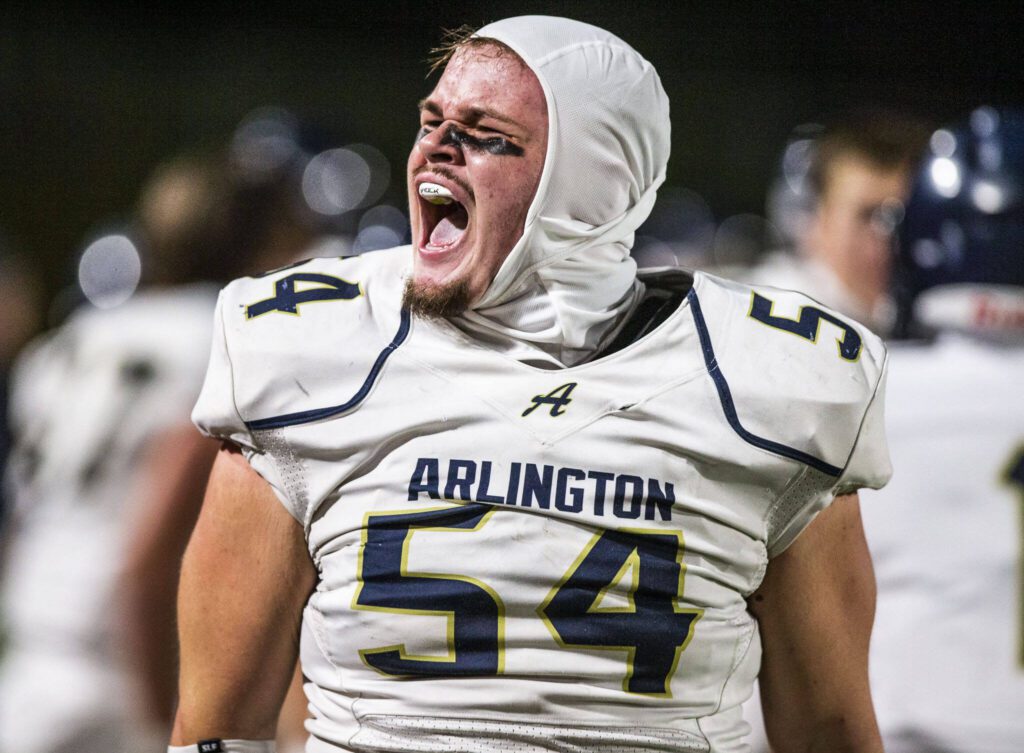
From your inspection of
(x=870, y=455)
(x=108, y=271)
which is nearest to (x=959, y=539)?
(x=870, y=455)

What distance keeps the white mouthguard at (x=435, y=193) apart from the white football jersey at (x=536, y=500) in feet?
0.59

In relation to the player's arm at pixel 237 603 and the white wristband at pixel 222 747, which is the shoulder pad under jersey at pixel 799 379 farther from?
the white wristband at pixel 222 747

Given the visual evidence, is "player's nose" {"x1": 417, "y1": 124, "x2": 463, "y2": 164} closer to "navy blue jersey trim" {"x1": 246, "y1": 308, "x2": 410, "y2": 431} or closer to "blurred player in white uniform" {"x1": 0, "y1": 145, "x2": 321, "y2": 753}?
"navy blue jersey trim" {"x1": 246, "y1": 308, "x2": 410, "y2": 431}

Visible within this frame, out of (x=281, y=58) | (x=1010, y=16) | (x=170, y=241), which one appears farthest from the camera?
(x=281, y=58)

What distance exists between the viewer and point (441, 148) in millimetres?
2070

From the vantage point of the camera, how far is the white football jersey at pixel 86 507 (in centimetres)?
394

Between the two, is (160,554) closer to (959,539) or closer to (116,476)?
(116,476)

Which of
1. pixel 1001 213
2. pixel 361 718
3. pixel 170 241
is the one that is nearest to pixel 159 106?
pixel 170 241

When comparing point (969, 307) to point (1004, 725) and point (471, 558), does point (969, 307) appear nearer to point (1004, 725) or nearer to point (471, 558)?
point (1004, 725)

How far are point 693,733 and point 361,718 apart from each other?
50 cm

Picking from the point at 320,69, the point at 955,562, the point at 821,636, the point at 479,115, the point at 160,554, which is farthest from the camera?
the point at 320,69

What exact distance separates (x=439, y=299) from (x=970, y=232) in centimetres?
166

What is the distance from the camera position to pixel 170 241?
4.15m

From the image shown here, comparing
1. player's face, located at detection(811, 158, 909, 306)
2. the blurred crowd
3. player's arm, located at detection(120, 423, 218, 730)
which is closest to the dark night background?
the blurred crowd
